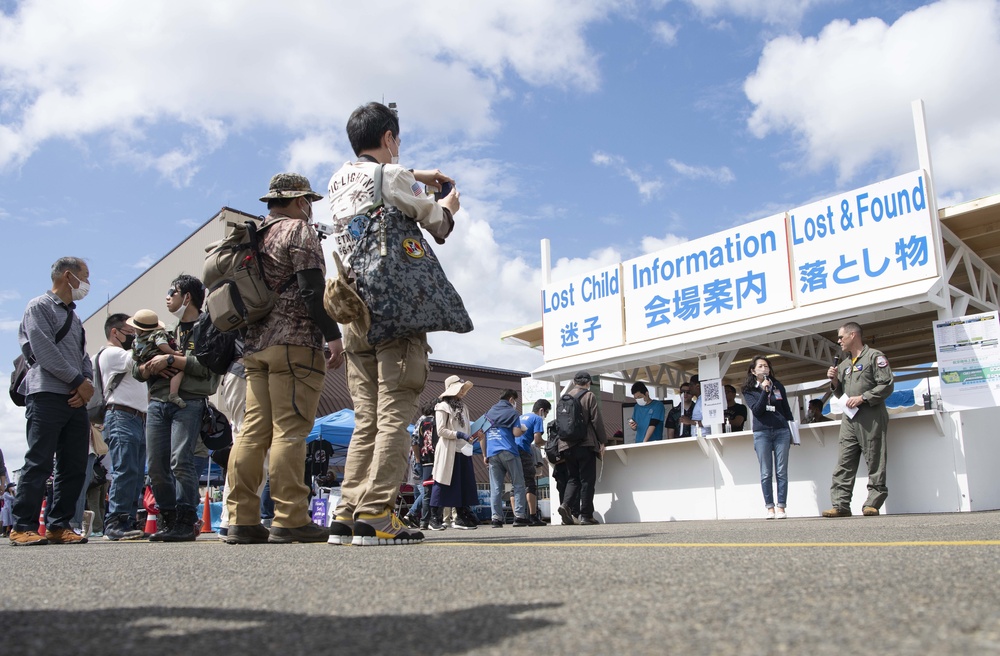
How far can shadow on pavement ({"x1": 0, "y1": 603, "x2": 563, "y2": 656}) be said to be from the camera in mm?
1404

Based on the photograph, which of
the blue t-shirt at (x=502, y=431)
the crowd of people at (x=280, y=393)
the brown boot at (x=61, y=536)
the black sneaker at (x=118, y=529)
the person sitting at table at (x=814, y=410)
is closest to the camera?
the crowd of people at (x=280, y=393)

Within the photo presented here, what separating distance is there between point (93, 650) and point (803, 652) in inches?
44.6

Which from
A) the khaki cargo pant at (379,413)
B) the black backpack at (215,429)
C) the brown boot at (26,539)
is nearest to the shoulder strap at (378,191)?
the khaki cargo pant at (379,413)

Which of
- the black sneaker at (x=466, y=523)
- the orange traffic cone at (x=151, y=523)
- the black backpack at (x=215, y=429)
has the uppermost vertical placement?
the black backpack at (x=215, y=429)

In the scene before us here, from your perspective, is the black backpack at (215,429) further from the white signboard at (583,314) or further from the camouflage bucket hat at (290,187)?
the white signboard at (583,314)

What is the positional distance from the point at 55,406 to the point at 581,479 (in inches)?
262

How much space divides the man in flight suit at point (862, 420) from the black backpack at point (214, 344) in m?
5.93

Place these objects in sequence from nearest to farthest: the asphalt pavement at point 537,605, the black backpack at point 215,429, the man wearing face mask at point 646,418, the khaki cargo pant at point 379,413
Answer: the asphalt pavement at point 537,605 < the khaki cargo pant at point 379,413 < the black backpack at point 215,429 < the man wearing face mask at point 646,418

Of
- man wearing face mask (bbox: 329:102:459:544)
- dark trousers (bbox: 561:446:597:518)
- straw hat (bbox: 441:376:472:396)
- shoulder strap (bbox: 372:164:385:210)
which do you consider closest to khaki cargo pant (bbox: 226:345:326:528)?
man wearing face mask (bbox: 329:102:459:544)

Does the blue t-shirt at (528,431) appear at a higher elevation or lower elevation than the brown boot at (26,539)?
higher

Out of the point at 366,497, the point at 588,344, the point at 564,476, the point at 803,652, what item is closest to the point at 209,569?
the point at 366,497

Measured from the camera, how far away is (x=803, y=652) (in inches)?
48.8

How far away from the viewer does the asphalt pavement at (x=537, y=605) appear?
1.37 m

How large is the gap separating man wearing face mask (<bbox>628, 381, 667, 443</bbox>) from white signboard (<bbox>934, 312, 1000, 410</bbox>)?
4.10m
